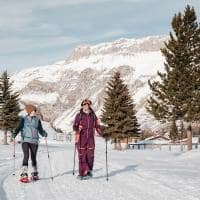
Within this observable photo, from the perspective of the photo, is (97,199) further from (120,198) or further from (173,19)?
(173,19)

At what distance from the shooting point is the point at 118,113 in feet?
176

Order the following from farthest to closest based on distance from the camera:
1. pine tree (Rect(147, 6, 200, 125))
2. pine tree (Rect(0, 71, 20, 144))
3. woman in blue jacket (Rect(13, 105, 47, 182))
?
pine tree (Rect(0, 71, 20, 144)), pine tree (Rect(147, 6, 200, 125)), woman in blue jacket (Rect(13, 105, 47, 182))

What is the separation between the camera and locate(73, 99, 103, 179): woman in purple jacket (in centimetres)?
1231

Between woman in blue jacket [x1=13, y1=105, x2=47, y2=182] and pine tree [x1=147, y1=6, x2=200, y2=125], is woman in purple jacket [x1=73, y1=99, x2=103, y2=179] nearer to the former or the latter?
woman in blue jacket [x1=13, y1=105, x2=47, y2=182]

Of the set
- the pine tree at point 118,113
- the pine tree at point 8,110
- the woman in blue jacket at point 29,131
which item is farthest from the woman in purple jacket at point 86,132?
the pine tree at point 8,110

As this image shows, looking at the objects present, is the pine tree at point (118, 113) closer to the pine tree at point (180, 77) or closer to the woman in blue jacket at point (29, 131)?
the pine tree at point (180, 77)

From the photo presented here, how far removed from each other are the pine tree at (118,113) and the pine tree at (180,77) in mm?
12502

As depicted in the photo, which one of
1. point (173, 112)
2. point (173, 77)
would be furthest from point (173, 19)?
point (173, 112)

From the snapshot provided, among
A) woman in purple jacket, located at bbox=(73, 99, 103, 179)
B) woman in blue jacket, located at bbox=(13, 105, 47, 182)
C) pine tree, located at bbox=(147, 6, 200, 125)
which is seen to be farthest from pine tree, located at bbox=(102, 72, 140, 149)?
woman in blue jacket, located at bbox=(13, 105, 47, 182)

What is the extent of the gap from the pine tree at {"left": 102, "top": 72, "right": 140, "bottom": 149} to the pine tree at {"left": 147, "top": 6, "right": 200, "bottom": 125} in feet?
41.0

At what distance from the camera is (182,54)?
130 feet

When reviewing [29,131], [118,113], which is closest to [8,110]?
[118,113]

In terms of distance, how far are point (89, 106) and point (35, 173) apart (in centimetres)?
230

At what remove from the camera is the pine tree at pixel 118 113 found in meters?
53.2
